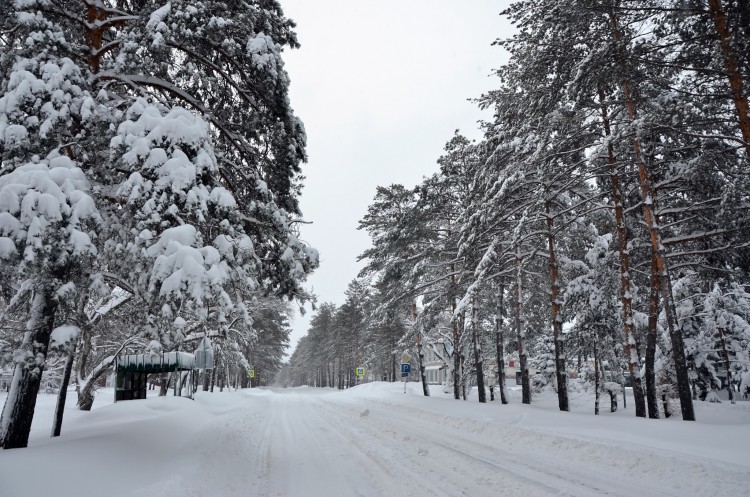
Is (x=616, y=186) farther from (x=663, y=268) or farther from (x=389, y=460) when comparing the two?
(x=389, y=460)

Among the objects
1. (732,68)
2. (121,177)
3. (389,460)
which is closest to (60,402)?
(121,177)

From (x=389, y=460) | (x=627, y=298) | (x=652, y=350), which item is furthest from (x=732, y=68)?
(x=389, y=460)

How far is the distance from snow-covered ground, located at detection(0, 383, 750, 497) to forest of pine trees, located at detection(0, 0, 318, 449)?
6.21ft

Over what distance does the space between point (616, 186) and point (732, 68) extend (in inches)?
196

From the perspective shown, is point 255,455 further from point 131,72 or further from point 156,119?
point 131,72

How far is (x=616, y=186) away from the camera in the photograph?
13047 millimetres

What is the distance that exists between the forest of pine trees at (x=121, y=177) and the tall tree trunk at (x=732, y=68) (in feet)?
28.1

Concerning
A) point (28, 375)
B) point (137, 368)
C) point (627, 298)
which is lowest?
point (137, 368)

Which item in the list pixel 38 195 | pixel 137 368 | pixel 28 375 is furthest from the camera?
pixel 137 368

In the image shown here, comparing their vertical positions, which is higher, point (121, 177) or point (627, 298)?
point (121, 177)

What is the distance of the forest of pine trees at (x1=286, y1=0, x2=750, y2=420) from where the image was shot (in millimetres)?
9281

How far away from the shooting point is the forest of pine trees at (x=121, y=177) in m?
5.68

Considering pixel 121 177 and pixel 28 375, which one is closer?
pixel 28 375

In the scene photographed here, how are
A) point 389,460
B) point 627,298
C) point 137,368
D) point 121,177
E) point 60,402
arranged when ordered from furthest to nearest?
1. point 137,368
2. point 627,298
3. point 60,402
4. point 389,460
5. point 121,177
